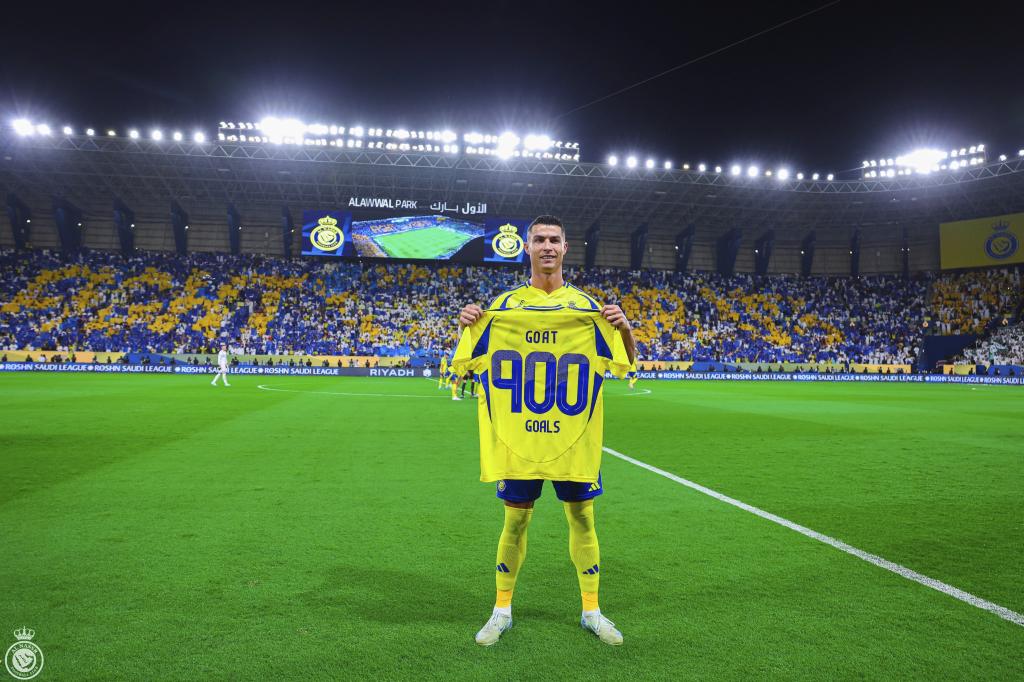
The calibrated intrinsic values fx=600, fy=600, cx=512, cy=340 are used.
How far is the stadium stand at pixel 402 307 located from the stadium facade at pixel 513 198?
82.5 inches

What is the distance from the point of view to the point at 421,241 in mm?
43375

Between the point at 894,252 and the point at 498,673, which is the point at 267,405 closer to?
the point at 498,673

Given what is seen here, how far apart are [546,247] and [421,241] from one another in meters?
40.7

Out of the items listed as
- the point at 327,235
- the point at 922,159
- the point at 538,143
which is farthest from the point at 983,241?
the point at 327,235

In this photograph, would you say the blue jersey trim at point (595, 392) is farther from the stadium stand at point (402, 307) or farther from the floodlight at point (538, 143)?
the floodlight at point (538, 143)

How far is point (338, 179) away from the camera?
41.1 meters

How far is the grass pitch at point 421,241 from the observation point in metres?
43.1

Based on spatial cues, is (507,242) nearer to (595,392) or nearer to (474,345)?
(474,345)

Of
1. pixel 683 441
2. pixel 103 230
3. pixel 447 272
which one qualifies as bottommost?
pixel 683 441

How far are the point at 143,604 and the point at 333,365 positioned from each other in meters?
35.6

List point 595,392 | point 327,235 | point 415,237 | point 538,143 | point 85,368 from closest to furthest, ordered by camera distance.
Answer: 1. point 595,392
2. point 85,368
3. point 327,235
4. point 415,237
5. point 538,143

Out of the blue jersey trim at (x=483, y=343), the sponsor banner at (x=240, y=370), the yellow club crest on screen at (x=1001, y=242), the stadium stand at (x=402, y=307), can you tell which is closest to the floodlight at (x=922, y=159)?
the yellow club crest on screen at (x=1001, y=242)

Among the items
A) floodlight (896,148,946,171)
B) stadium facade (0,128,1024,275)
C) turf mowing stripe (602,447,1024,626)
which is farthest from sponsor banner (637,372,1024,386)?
turf mowing stripe (602,447,1024,626)

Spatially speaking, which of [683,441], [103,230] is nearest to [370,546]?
[683,441]
